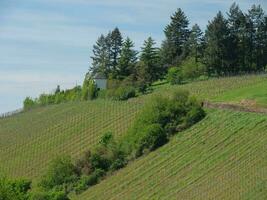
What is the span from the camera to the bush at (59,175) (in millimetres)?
59906


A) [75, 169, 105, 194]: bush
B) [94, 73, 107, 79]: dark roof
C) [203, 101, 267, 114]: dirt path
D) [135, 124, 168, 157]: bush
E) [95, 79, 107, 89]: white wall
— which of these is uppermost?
[94, 73, 107, 79]: dark roof

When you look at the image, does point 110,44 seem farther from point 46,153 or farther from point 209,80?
point 46,153

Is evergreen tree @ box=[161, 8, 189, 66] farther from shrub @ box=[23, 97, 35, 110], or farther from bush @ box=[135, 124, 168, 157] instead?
bush @ box=[135, 124, 168, 157]

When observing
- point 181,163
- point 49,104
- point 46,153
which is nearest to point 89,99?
point 49,104

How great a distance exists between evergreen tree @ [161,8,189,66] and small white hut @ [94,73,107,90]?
29.6 ft

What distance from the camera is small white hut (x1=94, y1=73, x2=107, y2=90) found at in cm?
10219

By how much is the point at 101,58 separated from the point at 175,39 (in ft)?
42.7


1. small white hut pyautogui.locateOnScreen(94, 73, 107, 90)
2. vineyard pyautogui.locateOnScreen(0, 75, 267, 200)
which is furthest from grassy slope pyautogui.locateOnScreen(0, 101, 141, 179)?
small white hut pyautogui.locateOnScreen(94, 73, 107, 90)

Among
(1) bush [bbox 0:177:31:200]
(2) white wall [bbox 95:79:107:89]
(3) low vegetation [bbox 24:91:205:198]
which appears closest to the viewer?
(1) bush [bbox 0:177:31:200]

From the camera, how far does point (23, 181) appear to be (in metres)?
60.2

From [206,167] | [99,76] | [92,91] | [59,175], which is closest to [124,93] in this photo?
[92,91]

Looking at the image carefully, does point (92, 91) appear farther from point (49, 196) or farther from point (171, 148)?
point (49, 196)

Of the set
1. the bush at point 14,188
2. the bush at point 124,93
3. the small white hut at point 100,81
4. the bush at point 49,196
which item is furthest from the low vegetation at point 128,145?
the small white hut at point 100,81

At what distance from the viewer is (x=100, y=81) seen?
106 m
